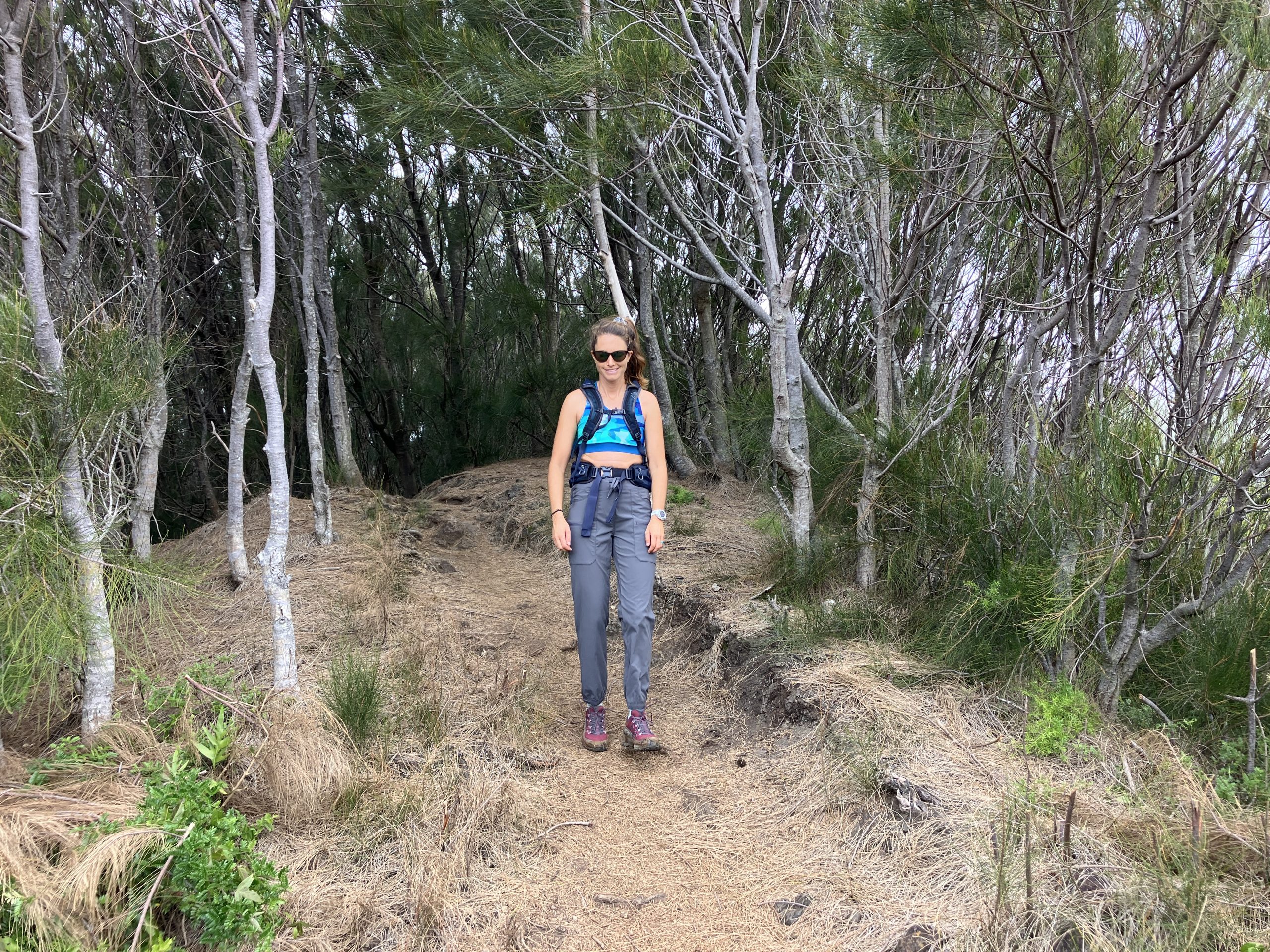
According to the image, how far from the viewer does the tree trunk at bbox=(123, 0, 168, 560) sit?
4258 mm

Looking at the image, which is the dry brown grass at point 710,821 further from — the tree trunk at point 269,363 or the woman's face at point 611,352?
the woman's face at point 611,352

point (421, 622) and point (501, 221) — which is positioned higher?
point (501, 221)

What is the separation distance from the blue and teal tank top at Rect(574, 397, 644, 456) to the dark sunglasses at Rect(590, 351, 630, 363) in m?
0.17

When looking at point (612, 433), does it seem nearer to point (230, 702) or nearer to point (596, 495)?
point (596, 495)

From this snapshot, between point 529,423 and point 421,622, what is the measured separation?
518 centimetres

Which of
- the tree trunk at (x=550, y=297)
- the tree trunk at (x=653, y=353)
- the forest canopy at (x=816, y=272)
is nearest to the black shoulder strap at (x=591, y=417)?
the forest canopy at (x=816, y=272)

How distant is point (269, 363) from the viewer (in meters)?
2.92

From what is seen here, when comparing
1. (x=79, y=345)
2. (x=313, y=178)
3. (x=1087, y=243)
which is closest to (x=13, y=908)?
(x=79, y=345)

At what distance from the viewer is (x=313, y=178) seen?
218 inches

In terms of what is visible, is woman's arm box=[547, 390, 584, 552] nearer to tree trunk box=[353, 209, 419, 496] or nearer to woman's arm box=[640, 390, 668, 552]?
woman's arm box=[640, 390, 668, 552]

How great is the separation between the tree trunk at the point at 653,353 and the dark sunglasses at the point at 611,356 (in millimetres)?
3674

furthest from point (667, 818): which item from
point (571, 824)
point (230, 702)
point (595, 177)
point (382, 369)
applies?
point (382, 369)

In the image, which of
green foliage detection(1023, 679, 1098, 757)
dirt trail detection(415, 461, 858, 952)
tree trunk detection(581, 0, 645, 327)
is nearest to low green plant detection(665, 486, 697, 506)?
dirt trail detection(415, 461, 858, 952)

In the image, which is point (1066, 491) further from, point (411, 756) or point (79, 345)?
point (79, 345)
